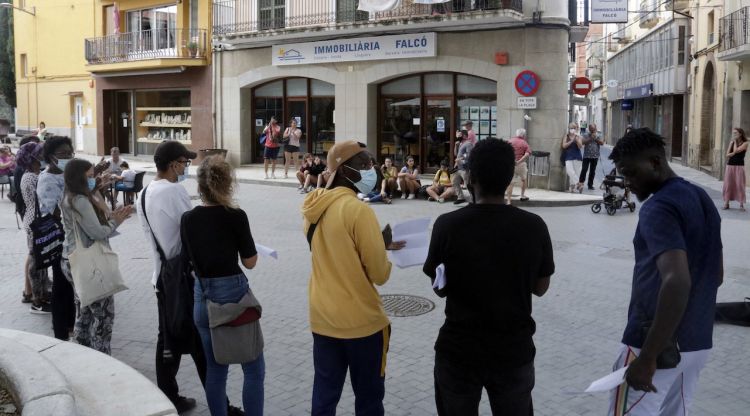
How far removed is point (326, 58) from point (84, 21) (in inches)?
558

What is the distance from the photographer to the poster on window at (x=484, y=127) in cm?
2108

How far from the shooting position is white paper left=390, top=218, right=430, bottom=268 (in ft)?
14.1

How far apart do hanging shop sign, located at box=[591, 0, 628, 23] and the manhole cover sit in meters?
14.1

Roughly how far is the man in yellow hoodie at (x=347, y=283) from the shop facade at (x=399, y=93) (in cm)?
1589

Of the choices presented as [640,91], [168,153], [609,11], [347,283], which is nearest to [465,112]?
[609,11]

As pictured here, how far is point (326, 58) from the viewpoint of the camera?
76.5 feet

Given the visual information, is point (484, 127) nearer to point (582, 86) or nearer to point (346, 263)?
point (582, 86)

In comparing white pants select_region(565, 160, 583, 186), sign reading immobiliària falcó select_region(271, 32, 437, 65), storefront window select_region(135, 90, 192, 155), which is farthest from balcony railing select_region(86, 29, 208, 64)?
white pants select_region(565, 160, 583, 186)

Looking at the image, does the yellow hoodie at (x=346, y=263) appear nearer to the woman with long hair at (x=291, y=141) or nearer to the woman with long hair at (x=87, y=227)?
the woman with long hair at (x=87, y=227)

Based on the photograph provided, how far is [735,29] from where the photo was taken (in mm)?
21969

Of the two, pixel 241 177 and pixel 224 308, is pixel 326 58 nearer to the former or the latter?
pixel 241 177

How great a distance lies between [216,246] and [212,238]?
5cm

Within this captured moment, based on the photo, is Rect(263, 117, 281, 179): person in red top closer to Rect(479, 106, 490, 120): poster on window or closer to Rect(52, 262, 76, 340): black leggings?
Rect(479, 106, 490, 120): poster on window

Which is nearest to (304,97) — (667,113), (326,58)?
(326,58)
